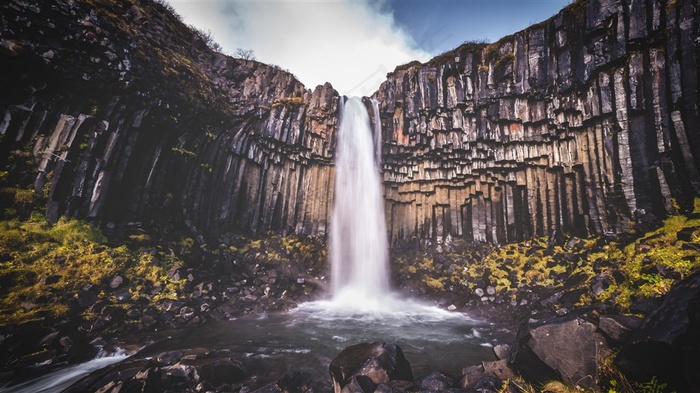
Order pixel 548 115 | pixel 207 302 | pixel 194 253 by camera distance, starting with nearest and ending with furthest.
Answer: pixel 207 302
pixel 194 253
pixel 548 115

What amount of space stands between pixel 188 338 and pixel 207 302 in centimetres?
277

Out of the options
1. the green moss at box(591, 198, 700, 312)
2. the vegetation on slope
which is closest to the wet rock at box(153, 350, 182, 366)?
the vegetation on slope

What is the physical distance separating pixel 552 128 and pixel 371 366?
16499mm

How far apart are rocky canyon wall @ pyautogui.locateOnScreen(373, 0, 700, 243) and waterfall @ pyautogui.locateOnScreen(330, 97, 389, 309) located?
1226mm

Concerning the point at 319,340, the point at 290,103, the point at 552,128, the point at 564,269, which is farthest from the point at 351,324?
the point at 552,128

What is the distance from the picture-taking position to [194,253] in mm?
14320

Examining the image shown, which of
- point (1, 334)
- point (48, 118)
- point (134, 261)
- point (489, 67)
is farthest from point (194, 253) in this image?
point (489, 67)

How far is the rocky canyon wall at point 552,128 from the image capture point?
1192cm

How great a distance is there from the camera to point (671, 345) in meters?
3.97

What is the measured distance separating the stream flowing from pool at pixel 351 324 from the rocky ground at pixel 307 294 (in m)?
0.82

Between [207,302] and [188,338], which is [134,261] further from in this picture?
[188,338]

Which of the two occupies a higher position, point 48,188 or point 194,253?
point 48,188

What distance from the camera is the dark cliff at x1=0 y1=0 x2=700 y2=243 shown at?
38.3 ft

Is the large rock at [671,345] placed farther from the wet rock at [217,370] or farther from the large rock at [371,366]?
the wet rock at [217,370]
